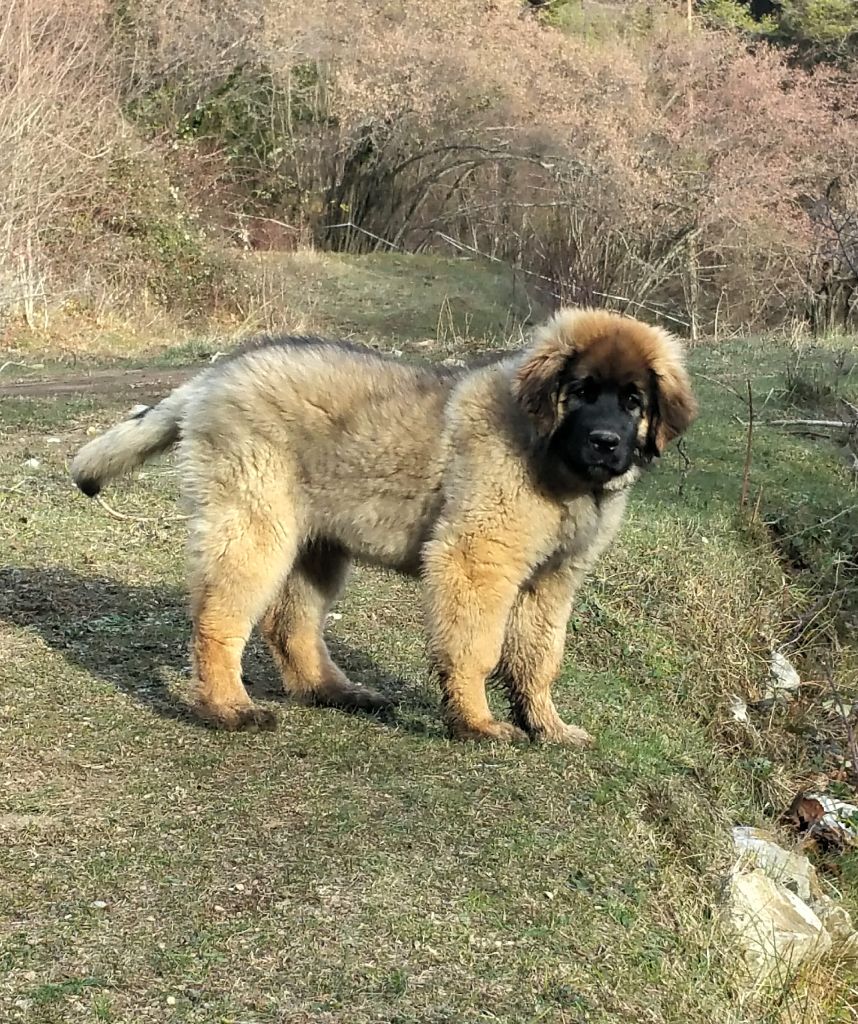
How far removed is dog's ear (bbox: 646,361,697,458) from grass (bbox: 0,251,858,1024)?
1.36m

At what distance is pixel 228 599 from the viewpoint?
556 centimetres

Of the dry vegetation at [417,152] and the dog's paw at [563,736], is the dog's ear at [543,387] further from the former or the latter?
the dry vegetation at [417,152]

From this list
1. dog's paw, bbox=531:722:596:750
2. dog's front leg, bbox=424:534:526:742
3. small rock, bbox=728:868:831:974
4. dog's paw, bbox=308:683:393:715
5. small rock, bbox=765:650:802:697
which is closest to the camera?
small rock, bbox=728:868:831:974

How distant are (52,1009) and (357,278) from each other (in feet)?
73.1

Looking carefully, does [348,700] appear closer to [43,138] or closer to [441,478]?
[441,478]

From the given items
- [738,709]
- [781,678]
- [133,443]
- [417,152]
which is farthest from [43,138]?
[738,709]

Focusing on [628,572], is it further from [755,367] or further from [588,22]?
[588,22]

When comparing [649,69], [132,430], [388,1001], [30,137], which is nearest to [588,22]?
[649,69]

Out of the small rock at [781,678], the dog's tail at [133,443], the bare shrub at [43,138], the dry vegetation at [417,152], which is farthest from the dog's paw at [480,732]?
the dry vegetation at [417,152]

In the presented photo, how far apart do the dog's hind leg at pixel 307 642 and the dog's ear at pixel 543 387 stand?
4.05ft

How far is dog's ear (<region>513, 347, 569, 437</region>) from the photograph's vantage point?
5445mm

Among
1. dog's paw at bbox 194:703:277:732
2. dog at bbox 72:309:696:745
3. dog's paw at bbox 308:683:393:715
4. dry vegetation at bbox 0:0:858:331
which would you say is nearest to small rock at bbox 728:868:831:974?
dog at bbox 72:309:696:745

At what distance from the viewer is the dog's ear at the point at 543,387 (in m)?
5.45

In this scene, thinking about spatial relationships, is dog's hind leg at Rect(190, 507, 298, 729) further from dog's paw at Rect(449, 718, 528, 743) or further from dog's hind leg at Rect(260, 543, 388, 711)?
dog's paw at Rect(449, 718, 528, 743)
